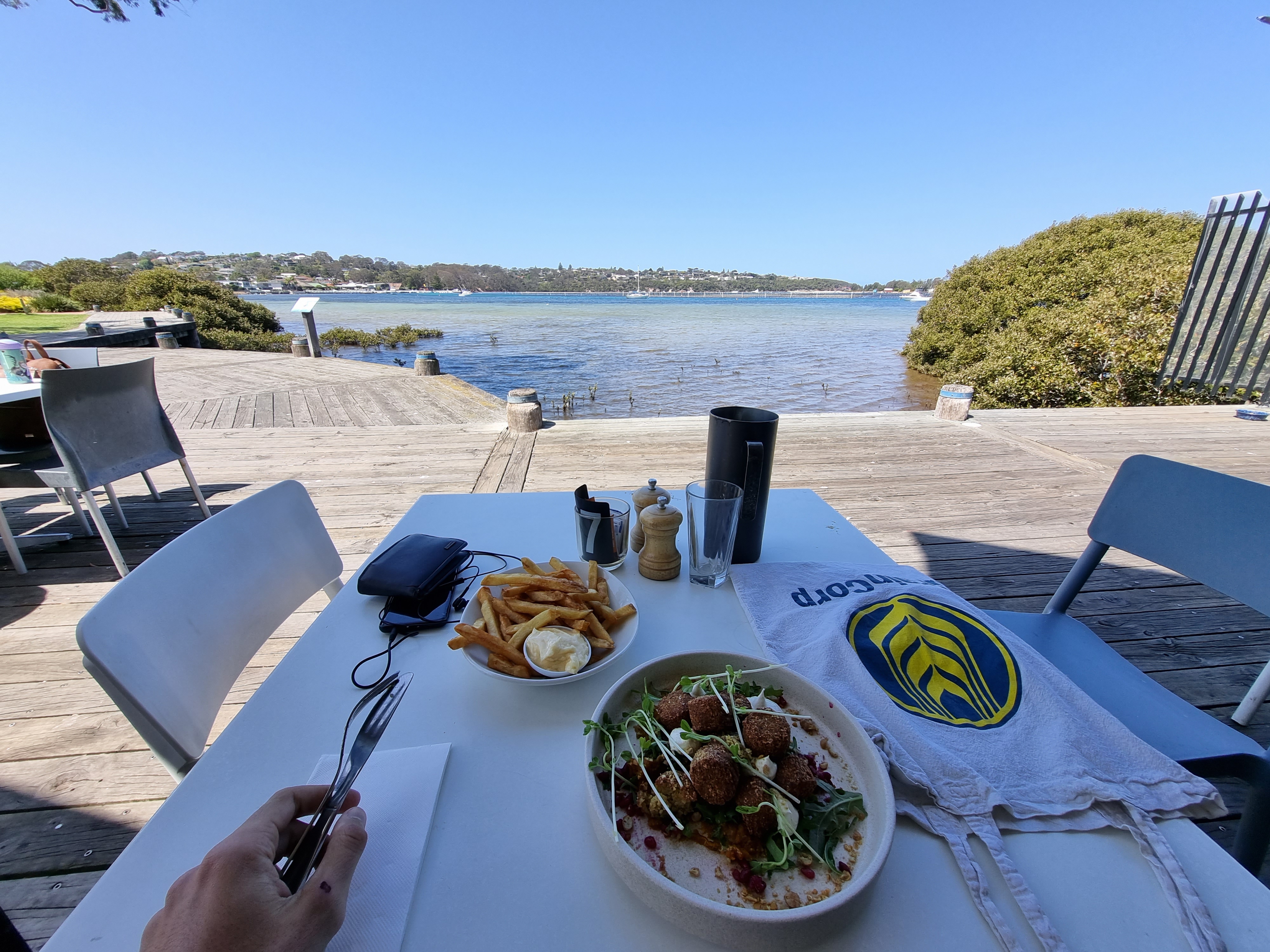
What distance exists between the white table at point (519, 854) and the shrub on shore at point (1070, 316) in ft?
27.1

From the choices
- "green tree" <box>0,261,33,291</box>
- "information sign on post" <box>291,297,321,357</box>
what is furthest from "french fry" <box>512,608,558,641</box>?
"green tree" <box>0,261,33,291</box>

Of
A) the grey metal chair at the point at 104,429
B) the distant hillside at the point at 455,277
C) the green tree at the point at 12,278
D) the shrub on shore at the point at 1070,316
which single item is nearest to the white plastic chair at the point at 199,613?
the grey metal chair at the point at 104,429

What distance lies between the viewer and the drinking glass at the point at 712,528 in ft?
3.36

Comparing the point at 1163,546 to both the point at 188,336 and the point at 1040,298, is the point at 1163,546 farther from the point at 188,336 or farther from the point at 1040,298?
the point at 188,336

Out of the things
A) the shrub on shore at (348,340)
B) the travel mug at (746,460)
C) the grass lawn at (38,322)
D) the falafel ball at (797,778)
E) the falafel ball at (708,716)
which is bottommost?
the shrub on shore at (348,340)

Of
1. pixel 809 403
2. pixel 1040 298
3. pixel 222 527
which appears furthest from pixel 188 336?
pixel 1040 298

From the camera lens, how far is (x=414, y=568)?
0.99 meters

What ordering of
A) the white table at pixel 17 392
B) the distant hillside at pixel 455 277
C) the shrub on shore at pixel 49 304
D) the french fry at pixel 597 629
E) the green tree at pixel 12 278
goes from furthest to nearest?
the distant hillside at pixel 455 277 < the green tree at pixel 12 278 < the shrub on shore at pixel 49 304 < the white table at pixel 17 392 < the french fry at pixel 597 629

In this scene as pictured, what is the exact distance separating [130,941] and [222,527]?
0.75 meters

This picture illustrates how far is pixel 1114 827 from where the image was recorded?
595 millimetres

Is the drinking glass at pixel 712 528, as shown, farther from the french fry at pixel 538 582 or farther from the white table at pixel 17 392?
the white table at pixel 17 392

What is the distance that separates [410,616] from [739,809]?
0.68m

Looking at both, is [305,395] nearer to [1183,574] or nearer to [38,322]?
[1183,574]

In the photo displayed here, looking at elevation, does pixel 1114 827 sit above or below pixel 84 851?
above
